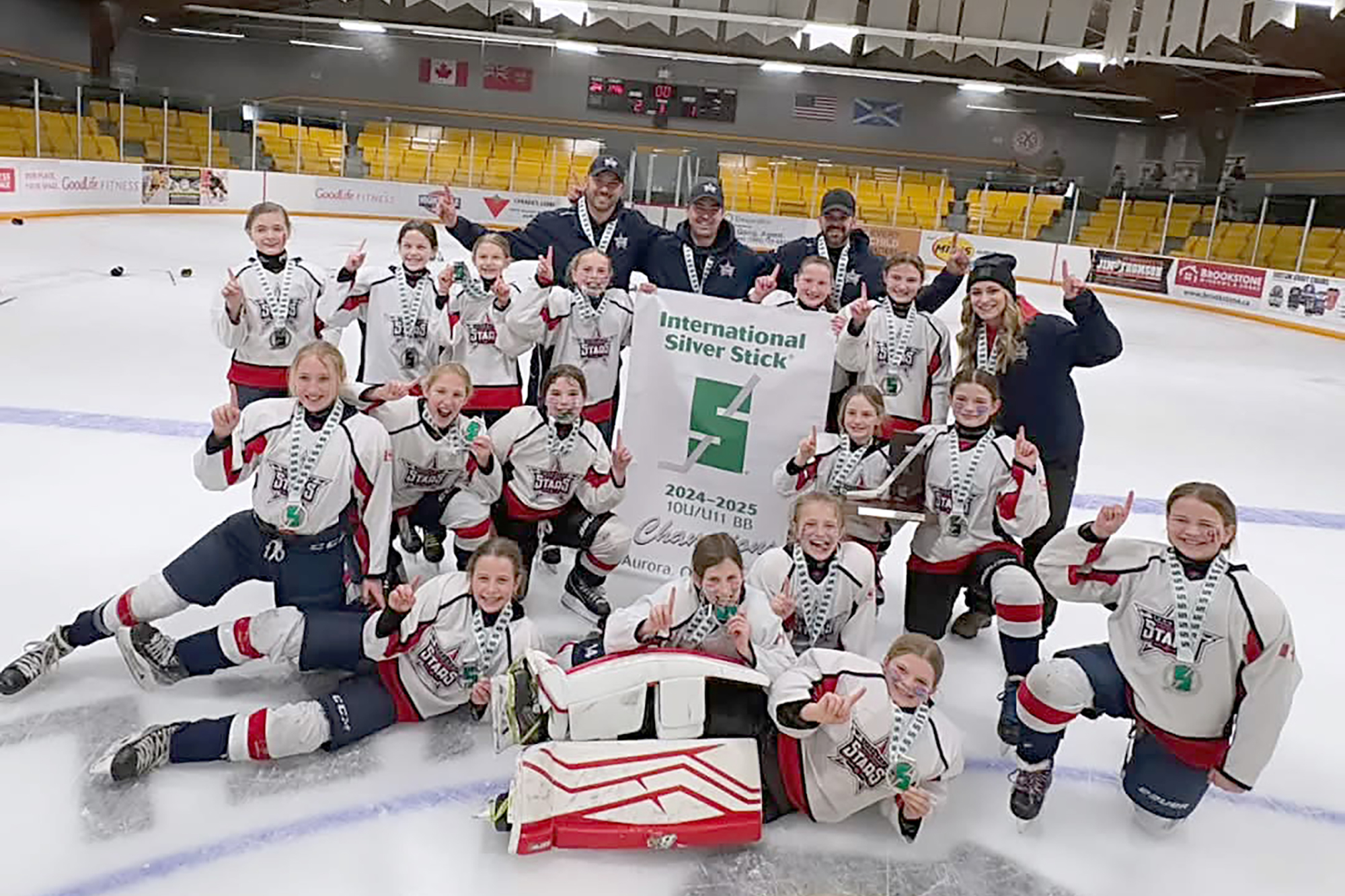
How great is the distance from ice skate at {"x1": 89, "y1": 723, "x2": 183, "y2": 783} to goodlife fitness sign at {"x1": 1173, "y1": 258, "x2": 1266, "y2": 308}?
52.0 feet

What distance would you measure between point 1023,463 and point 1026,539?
54cm

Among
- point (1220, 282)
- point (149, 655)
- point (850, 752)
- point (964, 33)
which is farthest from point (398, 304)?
point (1220, 282)

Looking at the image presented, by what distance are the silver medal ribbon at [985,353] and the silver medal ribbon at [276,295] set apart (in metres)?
2.44

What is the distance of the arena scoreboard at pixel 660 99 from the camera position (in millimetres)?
23656

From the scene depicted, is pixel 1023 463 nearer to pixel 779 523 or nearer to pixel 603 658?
pixel 779 523

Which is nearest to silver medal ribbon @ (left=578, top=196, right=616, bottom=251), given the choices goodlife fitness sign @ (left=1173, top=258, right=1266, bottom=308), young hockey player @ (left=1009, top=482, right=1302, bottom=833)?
young hockey player @ (left=1009, top=482, right=1302, bottom=833)

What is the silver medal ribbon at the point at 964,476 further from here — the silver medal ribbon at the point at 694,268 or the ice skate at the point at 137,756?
the ice skate at the point at 137,756

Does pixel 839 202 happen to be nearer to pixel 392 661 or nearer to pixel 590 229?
pixel 590 229

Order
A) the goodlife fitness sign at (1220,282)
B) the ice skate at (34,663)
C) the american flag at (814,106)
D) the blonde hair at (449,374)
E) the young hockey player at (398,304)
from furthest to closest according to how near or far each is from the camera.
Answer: the american flag at (814,106) → the goodlife fitness sign at (1220,282) → the young hockey player at (398,304) → the blonde hair at (449,374) → the ice skate at (34,663)

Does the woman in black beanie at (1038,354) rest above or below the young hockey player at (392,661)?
above

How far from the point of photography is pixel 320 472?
9.30 feet

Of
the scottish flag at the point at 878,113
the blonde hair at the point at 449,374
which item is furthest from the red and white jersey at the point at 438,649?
the scottish flag at the point at 878,113

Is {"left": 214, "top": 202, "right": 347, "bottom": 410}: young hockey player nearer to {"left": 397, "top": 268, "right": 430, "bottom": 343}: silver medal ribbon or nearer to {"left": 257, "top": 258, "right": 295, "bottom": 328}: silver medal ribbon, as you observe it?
{"left": 257, "top": 258, "right": 295, "bottom": 328}: silver medal ribbon

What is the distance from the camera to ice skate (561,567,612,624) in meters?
3.53
